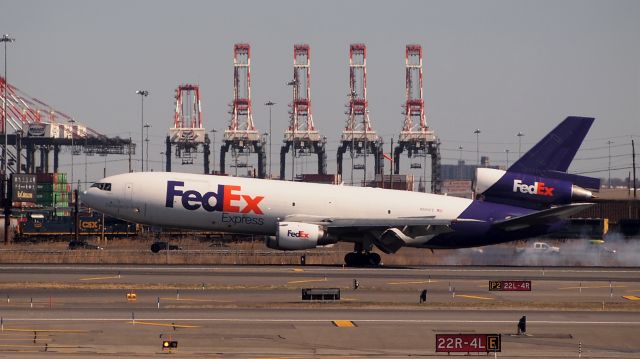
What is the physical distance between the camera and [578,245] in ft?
260

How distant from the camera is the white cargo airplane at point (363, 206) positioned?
64875 mm

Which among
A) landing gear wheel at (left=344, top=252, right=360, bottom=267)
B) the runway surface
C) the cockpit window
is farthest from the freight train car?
landing gear wheel at (left=344, top=252, right=360, bottom=267)

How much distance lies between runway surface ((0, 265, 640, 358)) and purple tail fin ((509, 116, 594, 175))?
825 centimetres

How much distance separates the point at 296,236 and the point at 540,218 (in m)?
15.6

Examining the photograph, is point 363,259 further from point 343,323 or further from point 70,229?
point 70,229

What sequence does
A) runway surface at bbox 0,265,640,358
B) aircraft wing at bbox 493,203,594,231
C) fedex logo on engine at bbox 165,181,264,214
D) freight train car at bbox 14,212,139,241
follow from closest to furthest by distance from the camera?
runway surface at bbox 0,265,640,358 < aircraft wing at bbox 493,203,594,231 < fedex logo on engine at bbox 165,181,264,214 < freight train car at bbox 14,212,139,241

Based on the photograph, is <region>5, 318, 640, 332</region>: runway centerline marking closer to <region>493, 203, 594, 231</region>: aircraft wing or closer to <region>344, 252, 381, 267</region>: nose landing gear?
<region>493, 203, 594, 231</region>: aircraft wing

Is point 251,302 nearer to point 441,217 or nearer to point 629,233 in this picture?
point 441,217

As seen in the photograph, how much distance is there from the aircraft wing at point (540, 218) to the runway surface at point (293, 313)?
4310 mm

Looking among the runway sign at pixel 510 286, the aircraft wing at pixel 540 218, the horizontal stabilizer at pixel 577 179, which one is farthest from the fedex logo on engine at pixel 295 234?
the horizontal stabilizer at pixel 577 179

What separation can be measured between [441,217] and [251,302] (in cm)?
2515

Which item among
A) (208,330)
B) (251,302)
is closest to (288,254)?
(251,302)

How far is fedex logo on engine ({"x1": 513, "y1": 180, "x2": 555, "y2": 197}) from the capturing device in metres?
67.0

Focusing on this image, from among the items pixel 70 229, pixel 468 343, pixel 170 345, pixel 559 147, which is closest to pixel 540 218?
pixel 559 147
